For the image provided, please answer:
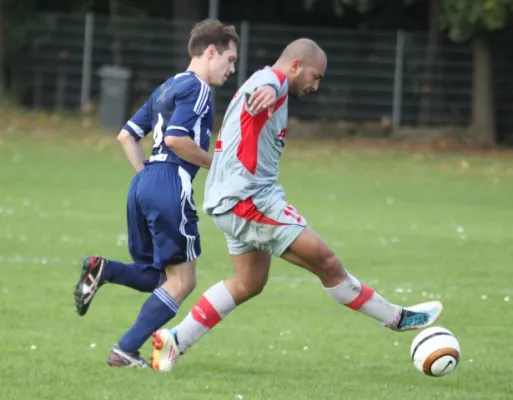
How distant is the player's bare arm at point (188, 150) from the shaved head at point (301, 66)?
0.61 meters

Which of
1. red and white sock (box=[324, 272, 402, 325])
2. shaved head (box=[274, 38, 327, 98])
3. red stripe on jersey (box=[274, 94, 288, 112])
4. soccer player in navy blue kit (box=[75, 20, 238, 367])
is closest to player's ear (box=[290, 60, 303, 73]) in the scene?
shaved head (box=[274, 38, 327, 98])

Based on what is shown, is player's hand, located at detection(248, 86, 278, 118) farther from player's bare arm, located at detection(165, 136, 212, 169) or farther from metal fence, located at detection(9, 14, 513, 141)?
metal fence, located at detection(9, 14, 513, 141)

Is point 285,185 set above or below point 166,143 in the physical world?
below

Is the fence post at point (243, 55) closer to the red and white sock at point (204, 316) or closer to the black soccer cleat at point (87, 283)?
the black soccer cleat at point (87, 283)

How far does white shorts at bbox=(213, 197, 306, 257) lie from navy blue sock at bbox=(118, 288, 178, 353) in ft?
1.99

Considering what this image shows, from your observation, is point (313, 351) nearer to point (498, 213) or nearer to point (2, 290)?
point (2, 290)

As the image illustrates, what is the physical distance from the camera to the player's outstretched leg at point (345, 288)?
7270 mm

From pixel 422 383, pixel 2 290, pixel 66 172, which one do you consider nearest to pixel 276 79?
pixel 422 383

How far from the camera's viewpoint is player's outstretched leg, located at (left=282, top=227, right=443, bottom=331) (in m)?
7.27

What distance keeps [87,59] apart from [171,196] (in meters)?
26.8

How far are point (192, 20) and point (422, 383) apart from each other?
89.7 ft

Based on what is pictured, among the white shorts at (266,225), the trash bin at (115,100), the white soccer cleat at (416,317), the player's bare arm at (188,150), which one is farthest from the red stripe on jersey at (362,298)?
the trash bin at (115,100)

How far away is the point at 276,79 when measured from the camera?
7113mm

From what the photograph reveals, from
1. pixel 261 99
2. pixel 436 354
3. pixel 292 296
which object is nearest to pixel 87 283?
pixel 261 99
